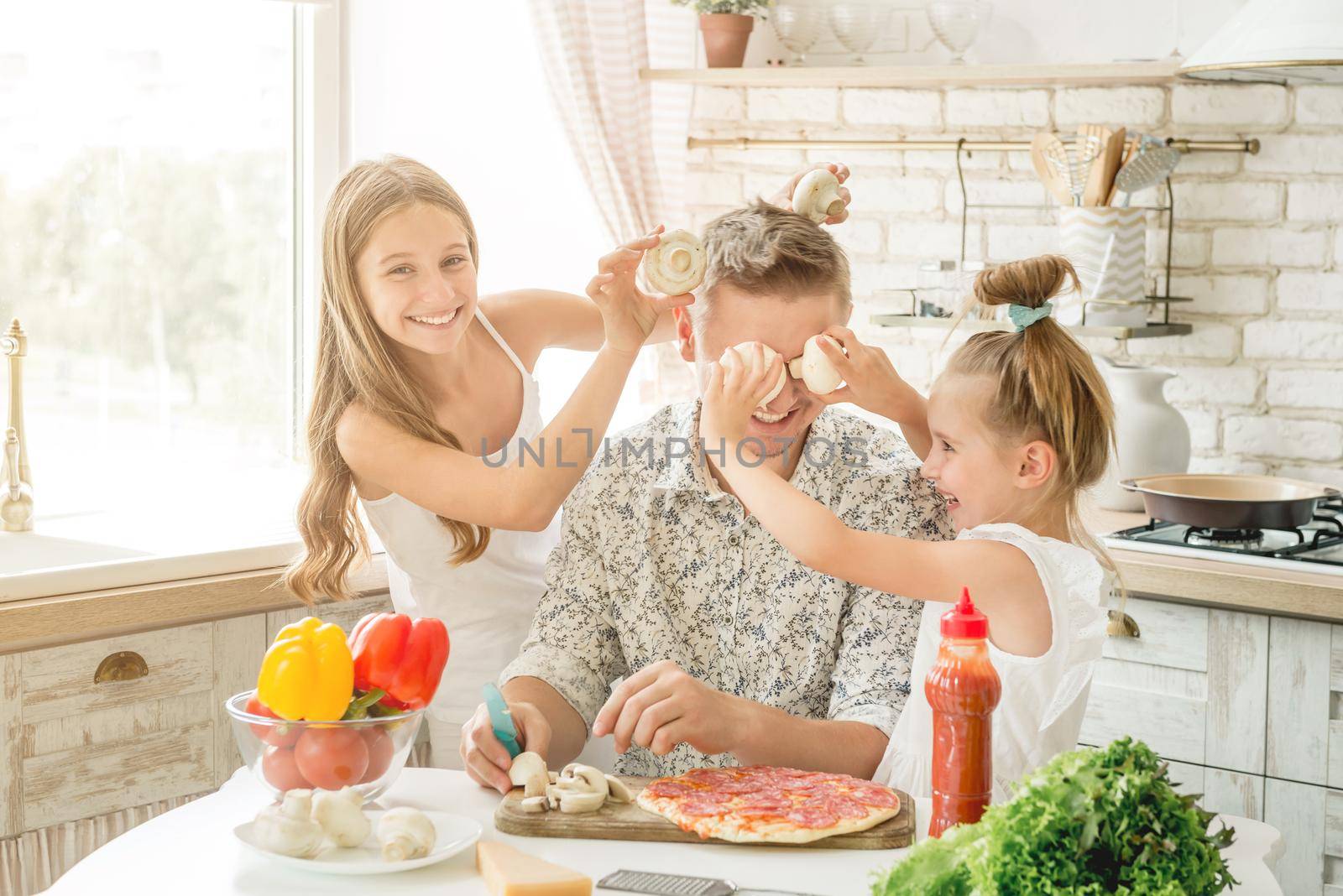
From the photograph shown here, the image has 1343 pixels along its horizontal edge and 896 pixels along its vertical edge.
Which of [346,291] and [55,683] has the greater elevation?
[346,291]

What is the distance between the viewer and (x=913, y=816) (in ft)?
4.46

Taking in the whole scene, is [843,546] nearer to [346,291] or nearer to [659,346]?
[346,291]

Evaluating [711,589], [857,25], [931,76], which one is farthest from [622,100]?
[711,589]

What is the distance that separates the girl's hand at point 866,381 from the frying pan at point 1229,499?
83 centimetres

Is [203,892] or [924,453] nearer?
[203,892]

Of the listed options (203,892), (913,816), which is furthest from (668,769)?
(203,892)

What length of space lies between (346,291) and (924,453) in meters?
0.89

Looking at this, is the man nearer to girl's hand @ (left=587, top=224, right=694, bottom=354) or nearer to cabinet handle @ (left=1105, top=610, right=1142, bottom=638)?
girl's hand @ (left=587, top=224, right=694, bottom=354)

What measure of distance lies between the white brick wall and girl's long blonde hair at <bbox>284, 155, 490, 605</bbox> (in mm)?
1487

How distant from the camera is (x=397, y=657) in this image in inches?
53.2

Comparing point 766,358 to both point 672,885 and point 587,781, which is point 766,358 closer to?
point 587,781

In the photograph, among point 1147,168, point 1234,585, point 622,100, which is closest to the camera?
point 1234,585

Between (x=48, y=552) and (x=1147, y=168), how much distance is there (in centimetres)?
231

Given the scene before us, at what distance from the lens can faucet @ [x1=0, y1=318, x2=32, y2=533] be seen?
8.35 feet
